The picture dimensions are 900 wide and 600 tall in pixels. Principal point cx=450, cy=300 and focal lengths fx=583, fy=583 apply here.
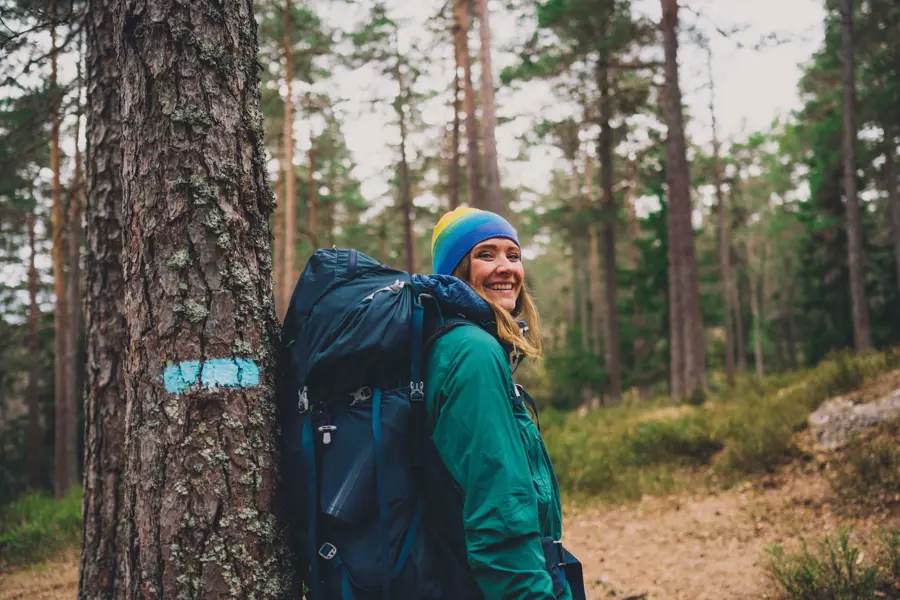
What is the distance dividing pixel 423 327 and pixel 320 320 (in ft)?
1.08

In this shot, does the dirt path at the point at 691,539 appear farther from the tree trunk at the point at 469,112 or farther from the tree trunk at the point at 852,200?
the tree trunk at the point at 852,200

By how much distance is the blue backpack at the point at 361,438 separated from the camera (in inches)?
64.5

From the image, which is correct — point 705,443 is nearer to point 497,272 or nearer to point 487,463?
point 497,272

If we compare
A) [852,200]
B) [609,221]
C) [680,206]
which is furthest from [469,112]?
[852,200]

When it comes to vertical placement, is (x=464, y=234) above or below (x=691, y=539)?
above

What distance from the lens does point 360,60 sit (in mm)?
15773

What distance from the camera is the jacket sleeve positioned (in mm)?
1570

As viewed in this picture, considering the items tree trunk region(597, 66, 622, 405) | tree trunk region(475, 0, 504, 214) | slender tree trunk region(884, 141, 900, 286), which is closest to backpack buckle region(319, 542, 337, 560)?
tree trunk region(475, 0, 504, 214)

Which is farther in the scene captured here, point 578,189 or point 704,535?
point 578,189

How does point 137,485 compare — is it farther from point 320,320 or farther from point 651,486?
point 651,486

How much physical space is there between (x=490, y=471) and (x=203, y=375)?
0.92m

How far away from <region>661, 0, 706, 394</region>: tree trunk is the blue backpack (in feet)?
37.1

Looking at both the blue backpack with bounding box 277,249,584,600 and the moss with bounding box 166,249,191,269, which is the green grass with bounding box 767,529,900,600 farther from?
the moss with bounding box 166,249,191,269

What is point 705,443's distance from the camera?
A: 25.9ft
